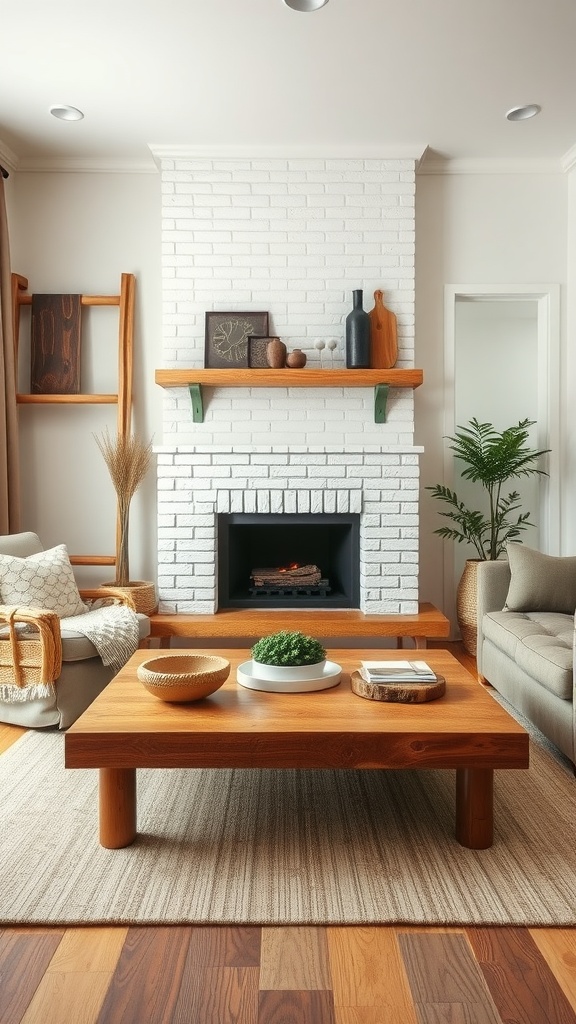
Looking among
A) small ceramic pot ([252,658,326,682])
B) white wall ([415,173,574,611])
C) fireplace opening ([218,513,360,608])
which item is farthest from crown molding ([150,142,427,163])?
small ceramic pot ([252,658,326,682])

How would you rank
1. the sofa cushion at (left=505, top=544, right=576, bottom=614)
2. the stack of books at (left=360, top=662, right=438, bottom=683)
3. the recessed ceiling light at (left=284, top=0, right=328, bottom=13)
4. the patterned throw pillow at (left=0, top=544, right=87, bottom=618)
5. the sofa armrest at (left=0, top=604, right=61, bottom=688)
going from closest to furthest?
the stack of books at (left=360, top=662, right=438, bottom=683), the recessed ceiling light at (left=284, top=0, right=328, bottom=13), the sofa armrest at (left=0, top=604, right=61, bottom=688), the patterned throw pillow at (left=0, top=544, right=87, bottom=618), the sofa cushion at (left=505, top=544, right=576, bottom=614)

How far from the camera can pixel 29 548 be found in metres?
3.82

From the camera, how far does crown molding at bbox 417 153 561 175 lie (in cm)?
466

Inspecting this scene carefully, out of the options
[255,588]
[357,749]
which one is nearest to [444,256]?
[255,588]

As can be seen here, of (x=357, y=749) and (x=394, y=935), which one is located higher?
(x=357, y=749)

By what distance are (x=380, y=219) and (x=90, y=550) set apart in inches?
102

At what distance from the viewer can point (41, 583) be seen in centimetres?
352

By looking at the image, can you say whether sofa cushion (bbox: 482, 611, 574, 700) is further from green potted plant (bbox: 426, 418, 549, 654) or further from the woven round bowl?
the woven round bowl

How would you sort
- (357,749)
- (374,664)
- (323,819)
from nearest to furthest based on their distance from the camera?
(357,749)
(323,819)
(374,664)

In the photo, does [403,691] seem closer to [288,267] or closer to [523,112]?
[288,267]

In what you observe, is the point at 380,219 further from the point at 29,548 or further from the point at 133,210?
the point at 29,548

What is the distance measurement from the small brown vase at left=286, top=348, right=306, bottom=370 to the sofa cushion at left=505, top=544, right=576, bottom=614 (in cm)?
158

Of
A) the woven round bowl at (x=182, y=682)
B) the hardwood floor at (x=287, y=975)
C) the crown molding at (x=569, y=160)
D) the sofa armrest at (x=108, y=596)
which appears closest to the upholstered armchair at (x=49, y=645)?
the sofa armrest at (x=108, y=596)

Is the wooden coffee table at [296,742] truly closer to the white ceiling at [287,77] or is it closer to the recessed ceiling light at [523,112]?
the white ceiling at [287,77]
